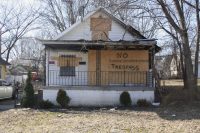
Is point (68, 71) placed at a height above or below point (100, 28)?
below

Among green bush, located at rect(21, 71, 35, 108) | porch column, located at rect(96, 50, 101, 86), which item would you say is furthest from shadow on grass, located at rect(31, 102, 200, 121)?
porch column, located at rect(96, 50, 101, 86)

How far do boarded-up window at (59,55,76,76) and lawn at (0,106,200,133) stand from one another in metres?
5.44

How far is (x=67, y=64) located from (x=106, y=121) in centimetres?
955

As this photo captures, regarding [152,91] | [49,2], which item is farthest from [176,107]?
[49,2]

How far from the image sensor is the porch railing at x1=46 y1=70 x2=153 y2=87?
2345 cm

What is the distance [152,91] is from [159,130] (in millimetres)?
8321

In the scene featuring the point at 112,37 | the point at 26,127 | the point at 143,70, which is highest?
the point at 112,37

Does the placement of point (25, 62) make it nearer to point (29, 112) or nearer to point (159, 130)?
point (29, 112)

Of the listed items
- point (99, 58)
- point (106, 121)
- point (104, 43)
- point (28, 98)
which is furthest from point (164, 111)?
point (99, 58)

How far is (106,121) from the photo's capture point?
14891 millimetres

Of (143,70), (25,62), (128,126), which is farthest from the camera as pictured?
(25,62)

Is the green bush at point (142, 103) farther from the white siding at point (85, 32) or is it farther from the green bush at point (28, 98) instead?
the green bush at point (28, 98)

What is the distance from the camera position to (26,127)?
1395cm

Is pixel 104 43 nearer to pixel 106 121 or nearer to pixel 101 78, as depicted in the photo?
pixel 101 78
